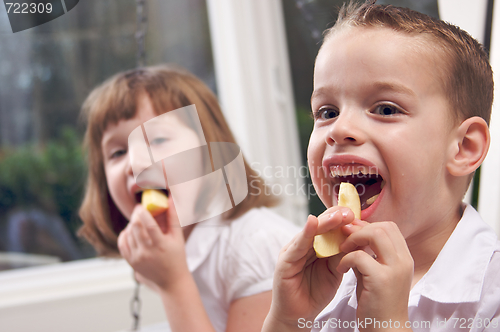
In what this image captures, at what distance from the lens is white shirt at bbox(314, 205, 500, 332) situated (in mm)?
334

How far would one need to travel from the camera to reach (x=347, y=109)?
32 centimetres

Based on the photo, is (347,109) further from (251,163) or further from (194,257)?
(194,257)

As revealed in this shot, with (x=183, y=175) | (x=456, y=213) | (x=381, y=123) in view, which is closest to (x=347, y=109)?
(x=381, y=123)

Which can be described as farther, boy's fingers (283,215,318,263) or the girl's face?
the girl's face

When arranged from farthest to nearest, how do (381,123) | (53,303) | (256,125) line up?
(53,303) → (256,125) → (381,123)

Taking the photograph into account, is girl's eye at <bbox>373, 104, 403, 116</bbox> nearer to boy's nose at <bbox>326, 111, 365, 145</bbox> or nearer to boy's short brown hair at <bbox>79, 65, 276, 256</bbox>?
boy's nose at <bbox>326, 111, 365, 145</bbox>

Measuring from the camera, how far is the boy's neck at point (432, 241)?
362mm

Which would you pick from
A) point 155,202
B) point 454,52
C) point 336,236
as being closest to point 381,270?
point 336,236

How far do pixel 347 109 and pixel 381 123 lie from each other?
1.1 inches

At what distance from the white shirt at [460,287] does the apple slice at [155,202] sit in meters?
0.23

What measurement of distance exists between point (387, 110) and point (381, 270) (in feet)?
0.41

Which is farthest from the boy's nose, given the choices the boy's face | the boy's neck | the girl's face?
the girl's face

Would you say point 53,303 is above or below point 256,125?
below

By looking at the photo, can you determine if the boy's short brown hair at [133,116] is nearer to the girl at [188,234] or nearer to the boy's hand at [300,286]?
the girl at [188,234]
